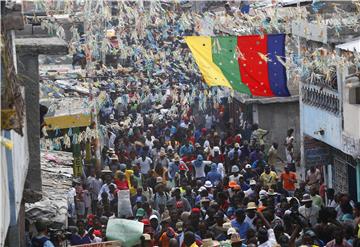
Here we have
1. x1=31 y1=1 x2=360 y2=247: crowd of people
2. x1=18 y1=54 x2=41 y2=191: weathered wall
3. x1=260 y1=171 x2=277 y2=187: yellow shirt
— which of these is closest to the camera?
x1=18 y1=54 x2=41 y2=191: weathered wall

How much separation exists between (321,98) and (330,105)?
72cm

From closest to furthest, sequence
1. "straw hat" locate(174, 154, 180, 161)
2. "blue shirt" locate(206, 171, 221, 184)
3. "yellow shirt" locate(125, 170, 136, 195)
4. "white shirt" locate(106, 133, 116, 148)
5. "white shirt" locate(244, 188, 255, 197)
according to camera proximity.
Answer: "white shirt" locate(244, 188, 255, 197) < "yellow shirt" locate(125, 170, 136, 195) < "blue shirt" locate(206, 171, 221, 184) < "straw hat" locate(174, 154, 180, 161) < "white shirt" locate(106, 133, 116, 148)

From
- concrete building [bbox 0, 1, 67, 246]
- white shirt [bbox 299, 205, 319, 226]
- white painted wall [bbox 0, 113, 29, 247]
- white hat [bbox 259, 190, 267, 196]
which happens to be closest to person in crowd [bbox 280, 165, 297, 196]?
white hat [bbox 259, 190, 267, 196]

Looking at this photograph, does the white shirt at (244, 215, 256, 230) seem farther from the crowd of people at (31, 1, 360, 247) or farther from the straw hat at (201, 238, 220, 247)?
the straw hat at (201, 238, 220, 247)

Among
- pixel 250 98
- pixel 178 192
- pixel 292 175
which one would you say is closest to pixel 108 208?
pixel 178 192

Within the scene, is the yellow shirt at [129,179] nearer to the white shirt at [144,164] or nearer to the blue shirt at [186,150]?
the white shirt at [144,164]

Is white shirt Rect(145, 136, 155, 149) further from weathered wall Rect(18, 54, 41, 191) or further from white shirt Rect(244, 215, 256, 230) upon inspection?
weathered wall Rect(18, 54, 41, 191)

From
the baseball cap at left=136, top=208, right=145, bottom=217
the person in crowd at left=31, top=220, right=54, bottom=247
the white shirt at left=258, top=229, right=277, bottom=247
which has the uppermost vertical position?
the person in crowd at left=31, top=220, right=54, bottom=247

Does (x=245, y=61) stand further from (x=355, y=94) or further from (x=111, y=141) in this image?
(x=111, y=141)

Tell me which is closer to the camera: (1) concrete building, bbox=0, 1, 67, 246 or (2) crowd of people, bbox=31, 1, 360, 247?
(1) concrete building, bbox=0, 1, 67, 246

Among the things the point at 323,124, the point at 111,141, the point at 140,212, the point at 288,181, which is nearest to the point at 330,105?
the point at 323,124

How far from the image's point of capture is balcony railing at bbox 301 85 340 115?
23.2m

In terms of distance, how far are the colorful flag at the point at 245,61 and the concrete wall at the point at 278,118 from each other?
911 cm

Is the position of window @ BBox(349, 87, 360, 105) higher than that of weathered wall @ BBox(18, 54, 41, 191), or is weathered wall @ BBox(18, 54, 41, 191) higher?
weathered wall @ BBox(18, 54, 41, 191)
